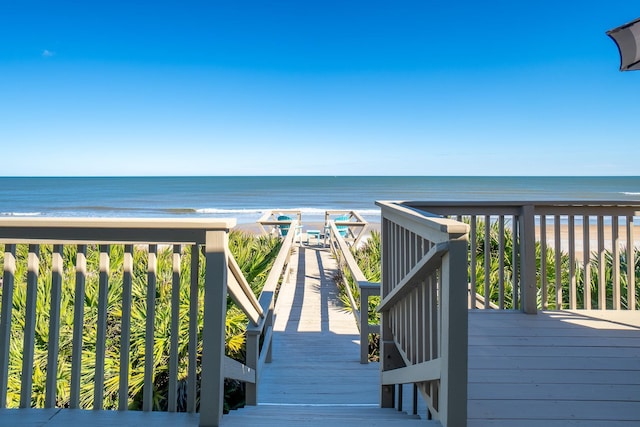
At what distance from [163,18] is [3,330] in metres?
15.4

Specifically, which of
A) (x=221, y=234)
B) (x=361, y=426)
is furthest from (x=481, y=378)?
(x=221, y=234)

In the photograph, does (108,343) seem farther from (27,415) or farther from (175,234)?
(175,234)

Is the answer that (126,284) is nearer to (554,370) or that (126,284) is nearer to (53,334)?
(53,334)

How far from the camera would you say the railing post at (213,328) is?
171 centimetres

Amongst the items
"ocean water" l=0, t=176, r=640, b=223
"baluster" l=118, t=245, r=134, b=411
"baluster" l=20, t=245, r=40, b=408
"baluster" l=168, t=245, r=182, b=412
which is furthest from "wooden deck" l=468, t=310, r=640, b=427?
"ocean water" l=0, t=176, r=640, b=223

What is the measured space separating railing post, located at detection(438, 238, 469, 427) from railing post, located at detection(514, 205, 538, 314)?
210 cm

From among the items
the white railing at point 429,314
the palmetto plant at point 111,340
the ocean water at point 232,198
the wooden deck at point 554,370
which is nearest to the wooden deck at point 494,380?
the wooden deck at point 554,370

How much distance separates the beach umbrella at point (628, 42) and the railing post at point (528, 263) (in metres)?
1.33

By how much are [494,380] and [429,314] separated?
2.20ft

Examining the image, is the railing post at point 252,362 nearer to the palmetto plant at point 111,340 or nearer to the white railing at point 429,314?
the palmetto plant at point 111,340

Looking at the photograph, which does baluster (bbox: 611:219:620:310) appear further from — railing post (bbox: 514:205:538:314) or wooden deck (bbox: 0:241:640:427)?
railing post (bbox: 514:205:538:314)

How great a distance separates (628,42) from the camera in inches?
87.1

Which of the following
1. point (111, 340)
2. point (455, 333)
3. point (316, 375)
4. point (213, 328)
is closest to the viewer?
point (455, 333)

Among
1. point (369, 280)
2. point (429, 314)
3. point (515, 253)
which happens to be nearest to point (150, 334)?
point (429, 314)
